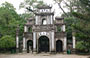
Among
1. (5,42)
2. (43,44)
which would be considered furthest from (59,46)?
(5,42)

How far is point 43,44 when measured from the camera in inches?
1011

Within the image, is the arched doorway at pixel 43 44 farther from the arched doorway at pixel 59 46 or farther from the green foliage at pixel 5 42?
the green foliage at pixel 5 42

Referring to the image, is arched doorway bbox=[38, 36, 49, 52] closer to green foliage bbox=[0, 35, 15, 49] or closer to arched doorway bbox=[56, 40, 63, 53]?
arched doorway bbox=[56, 40, 63, 53]

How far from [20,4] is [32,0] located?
3.00 m

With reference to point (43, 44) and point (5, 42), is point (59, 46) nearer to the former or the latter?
point (43, 44)

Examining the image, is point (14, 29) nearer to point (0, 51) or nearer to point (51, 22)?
point (0, 51)

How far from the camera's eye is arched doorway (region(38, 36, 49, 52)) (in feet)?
83.1

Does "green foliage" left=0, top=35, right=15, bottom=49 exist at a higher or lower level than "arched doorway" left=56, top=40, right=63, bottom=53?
higher

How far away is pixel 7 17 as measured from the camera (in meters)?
27.0

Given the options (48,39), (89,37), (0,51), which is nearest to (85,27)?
(89,37)

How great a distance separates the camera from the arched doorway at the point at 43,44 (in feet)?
83.1

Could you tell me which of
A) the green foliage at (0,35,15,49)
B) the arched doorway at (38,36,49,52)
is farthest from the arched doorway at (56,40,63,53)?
the green foliage at (0,35,15,49)

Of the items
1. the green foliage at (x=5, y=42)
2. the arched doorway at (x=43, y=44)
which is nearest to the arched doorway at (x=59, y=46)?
the arched doorway at (x=43, y=44)

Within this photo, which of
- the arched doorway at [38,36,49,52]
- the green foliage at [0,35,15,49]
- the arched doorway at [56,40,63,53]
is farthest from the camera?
the arched doorway at [38,36,49,52]
